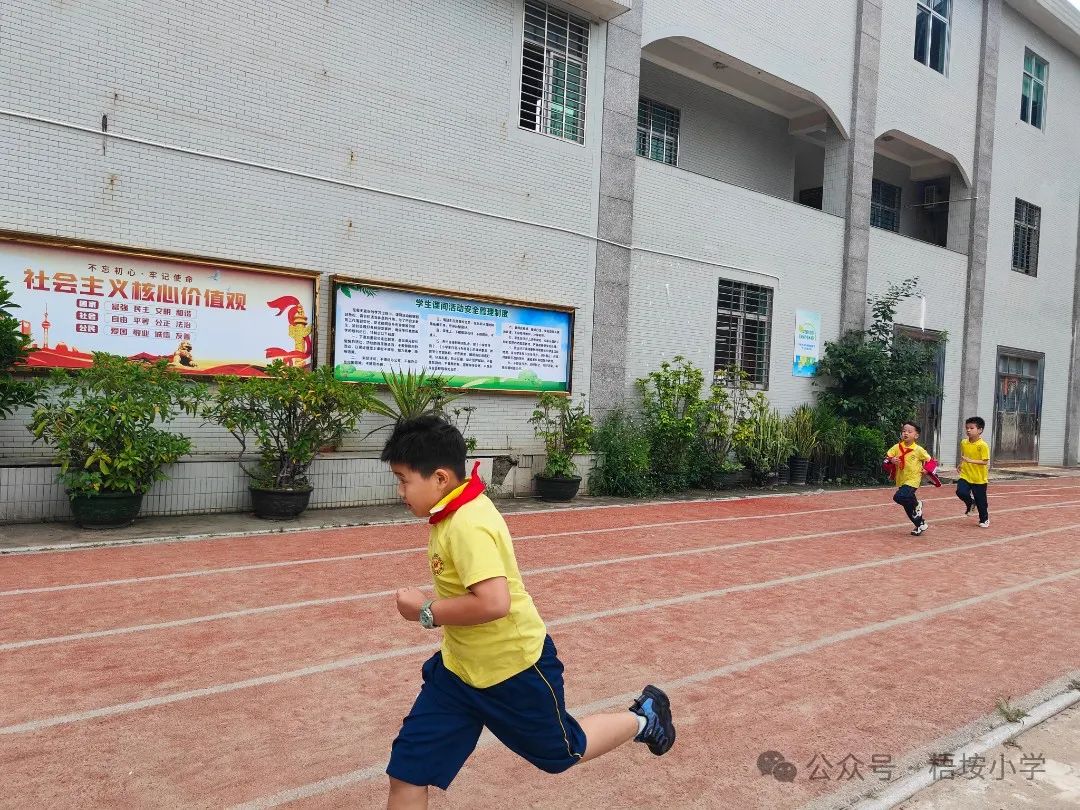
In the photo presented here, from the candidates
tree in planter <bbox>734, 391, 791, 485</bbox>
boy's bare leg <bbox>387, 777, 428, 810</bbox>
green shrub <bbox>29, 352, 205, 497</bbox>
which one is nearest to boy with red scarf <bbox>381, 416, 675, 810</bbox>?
boy's bare leg <bbox>387, 777, 428, 810</bbox>

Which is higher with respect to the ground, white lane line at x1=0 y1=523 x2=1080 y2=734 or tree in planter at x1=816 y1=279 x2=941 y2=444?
tree in planter at x1=816 y1=279 x2=941 y2=444

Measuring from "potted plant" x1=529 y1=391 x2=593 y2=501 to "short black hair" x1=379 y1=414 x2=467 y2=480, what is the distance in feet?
28.9

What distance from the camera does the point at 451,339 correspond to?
1109 centimetres

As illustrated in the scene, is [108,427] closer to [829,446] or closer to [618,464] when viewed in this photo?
[618,464]

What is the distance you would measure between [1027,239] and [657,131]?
11.7m

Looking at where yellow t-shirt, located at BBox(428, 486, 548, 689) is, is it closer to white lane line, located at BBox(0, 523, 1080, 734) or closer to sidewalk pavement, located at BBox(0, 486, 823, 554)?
white lane line, located at BBox(0, 523, 1080, 734)

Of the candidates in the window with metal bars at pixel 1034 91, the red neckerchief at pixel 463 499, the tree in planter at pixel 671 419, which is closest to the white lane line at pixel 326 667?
the red neckerchief at pixel 463 499

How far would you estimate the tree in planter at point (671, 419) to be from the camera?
12953 mm

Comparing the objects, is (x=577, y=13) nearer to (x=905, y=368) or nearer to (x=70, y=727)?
(x=905, y=368)

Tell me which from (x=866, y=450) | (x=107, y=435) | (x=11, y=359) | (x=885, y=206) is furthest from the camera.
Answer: (x=885, y=206)

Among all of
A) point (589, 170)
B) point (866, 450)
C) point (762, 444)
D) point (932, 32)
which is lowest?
point (866, 450)

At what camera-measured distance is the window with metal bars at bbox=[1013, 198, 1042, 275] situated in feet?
70.0

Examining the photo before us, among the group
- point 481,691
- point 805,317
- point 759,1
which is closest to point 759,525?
point 805,317

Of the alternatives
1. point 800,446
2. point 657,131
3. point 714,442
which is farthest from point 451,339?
point 657,131
